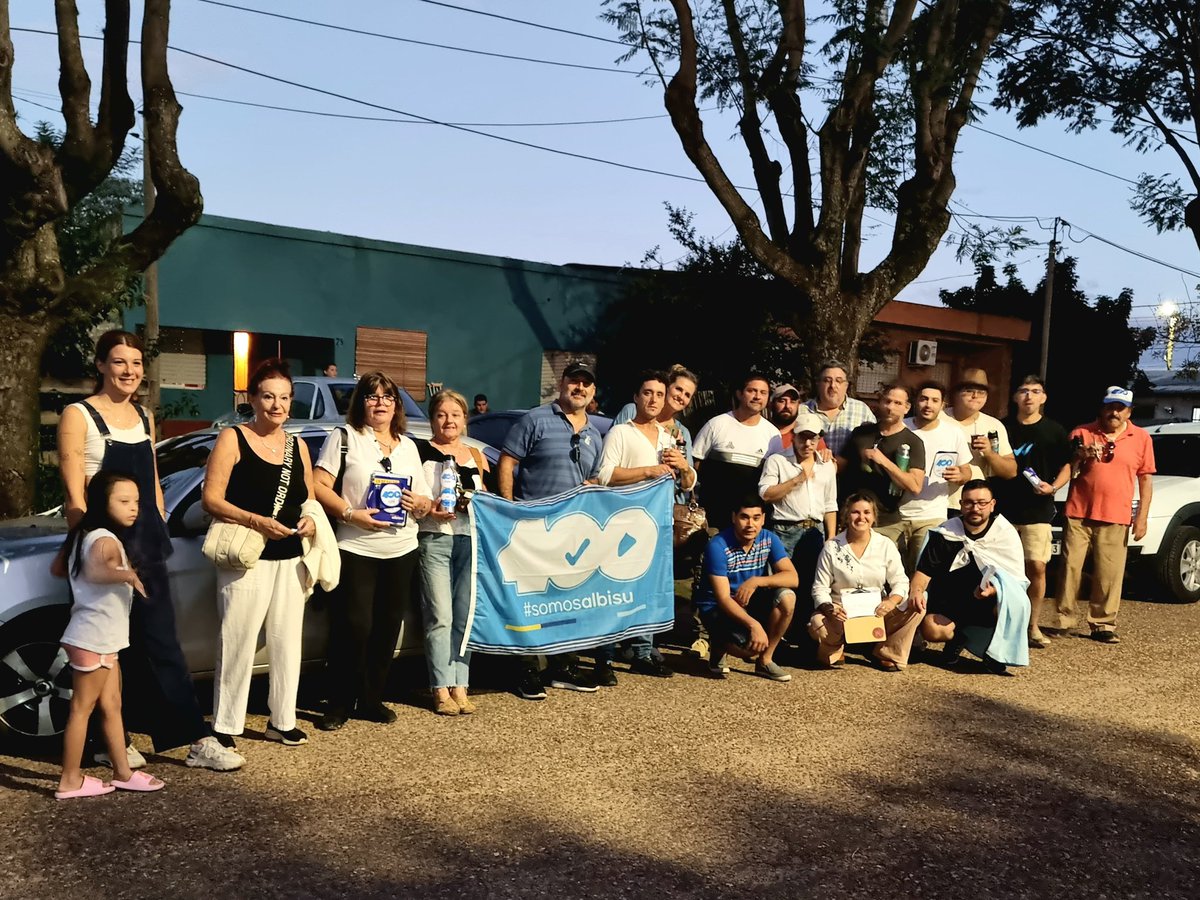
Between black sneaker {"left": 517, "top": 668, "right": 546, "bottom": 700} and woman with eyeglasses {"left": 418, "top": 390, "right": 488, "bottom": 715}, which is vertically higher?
woman with eyeglasses {"left": 418, "top": 390, "right": 488, "bottom": 715}

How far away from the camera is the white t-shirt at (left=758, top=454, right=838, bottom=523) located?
294 inches

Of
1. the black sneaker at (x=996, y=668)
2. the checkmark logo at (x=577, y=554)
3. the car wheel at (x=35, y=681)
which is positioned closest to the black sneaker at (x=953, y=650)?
the black sneaker at (x=996, y=668)

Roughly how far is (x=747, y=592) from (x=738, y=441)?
1.03m

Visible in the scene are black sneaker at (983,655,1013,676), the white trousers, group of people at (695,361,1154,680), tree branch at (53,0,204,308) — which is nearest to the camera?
the white trousers

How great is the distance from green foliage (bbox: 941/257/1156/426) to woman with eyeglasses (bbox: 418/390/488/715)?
2910 cm

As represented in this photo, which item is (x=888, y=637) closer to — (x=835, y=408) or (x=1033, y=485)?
(x=835, y=408)

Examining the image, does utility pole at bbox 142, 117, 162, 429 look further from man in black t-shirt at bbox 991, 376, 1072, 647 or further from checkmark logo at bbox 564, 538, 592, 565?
man in black t-shirt at bbox 991, 376, 1072, 647

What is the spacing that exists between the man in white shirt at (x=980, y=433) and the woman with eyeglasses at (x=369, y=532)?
4.09 meters

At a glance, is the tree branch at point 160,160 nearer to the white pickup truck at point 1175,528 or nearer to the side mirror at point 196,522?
A: the side mirror at point 196,522

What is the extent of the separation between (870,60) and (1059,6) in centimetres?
616

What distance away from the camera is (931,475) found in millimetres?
8000

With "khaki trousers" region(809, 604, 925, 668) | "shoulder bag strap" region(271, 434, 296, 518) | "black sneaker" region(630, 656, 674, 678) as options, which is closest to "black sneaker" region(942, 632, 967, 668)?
"khaki trousers" region(809, 604, 925, 668)

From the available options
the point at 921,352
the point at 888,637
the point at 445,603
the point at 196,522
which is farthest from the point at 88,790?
the point at 921,352

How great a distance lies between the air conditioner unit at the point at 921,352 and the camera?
88.6 feet
